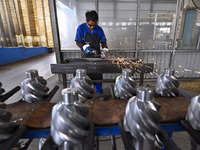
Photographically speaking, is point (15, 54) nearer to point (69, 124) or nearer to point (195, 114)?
point (69, 124)

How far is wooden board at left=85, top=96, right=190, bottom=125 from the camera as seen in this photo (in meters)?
0.66

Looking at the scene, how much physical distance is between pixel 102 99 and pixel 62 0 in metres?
3.67

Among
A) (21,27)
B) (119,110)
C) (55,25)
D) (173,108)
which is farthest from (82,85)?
(21,27)

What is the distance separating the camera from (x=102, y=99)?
88cm

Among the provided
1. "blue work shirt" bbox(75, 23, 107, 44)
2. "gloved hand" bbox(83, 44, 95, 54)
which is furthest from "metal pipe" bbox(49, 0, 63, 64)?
"gloved hand" bbox(83, 44, 95, 54)

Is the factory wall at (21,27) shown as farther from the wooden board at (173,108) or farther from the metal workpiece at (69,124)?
the wooden board at (173,108)

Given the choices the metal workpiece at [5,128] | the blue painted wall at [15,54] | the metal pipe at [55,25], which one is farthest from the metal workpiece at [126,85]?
the blue painted wall at [15,54]

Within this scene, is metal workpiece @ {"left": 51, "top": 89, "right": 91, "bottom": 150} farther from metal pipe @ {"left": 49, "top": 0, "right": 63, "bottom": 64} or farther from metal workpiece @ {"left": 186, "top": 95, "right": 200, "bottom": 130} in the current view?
metal pipe @ {"left": 49, "top": 0, "right": 63, "bottom": 64}

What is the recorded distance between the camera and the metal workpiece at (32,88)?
2.63ft

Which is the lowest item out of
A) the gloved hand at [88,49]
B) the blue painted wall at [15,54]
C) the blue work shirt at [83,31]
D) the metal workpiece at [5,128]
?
the blue painted wall at [15,54]

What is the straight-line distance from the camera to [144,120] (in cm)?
47

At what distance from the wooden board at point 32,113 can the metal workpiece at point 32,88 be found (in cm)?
4

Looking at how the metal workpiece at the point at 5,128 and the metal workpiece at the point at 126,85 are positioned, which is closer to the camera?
the metal workpiece at the point at 5,128

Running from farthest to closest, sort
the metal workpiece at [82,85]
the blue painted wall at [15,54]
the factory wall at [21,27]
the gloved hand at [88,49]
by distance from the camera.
A: the blue painted wall at [15,54] < the factory wall at [21,27] < the gloved hand at [88,49] < the metal workpiece at [82,85]
